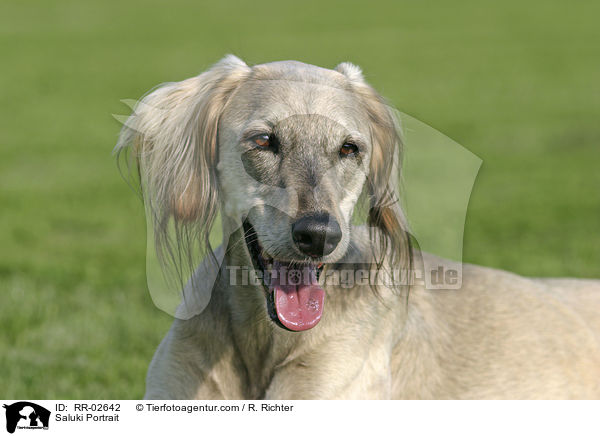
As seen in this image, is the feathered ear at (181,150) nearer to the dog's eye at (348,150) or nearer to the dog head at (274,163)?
the dog head at (274,163)

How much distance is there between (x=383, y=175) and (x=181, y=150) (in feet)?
3.43

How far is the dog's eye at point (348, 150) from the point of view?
434 centimetres

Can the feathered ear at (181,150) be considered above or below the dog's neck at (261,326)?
above

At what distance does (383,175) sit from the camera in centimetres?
460

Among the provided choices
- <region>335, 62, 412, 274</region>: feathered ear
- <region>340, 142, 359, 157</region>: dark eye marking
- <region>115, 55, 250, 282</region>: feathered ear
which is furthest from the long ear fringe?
<region>115, 55, 250, 282</region>: feathered ear

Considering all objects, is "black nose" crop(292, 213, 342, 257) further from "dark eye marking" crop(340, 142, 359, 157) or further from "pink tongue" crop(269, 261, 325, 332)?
"dark eye marking" crop(340, 142, 359, 157)

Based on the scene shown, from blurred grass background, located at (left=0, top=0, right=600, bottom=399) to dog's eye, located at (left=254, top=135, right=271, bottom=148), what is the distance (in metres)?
0.88

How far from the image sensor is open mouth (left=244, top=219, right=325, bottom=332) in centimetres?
420

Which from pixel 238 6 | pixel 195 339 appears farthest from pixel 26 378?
pixel 238 6
